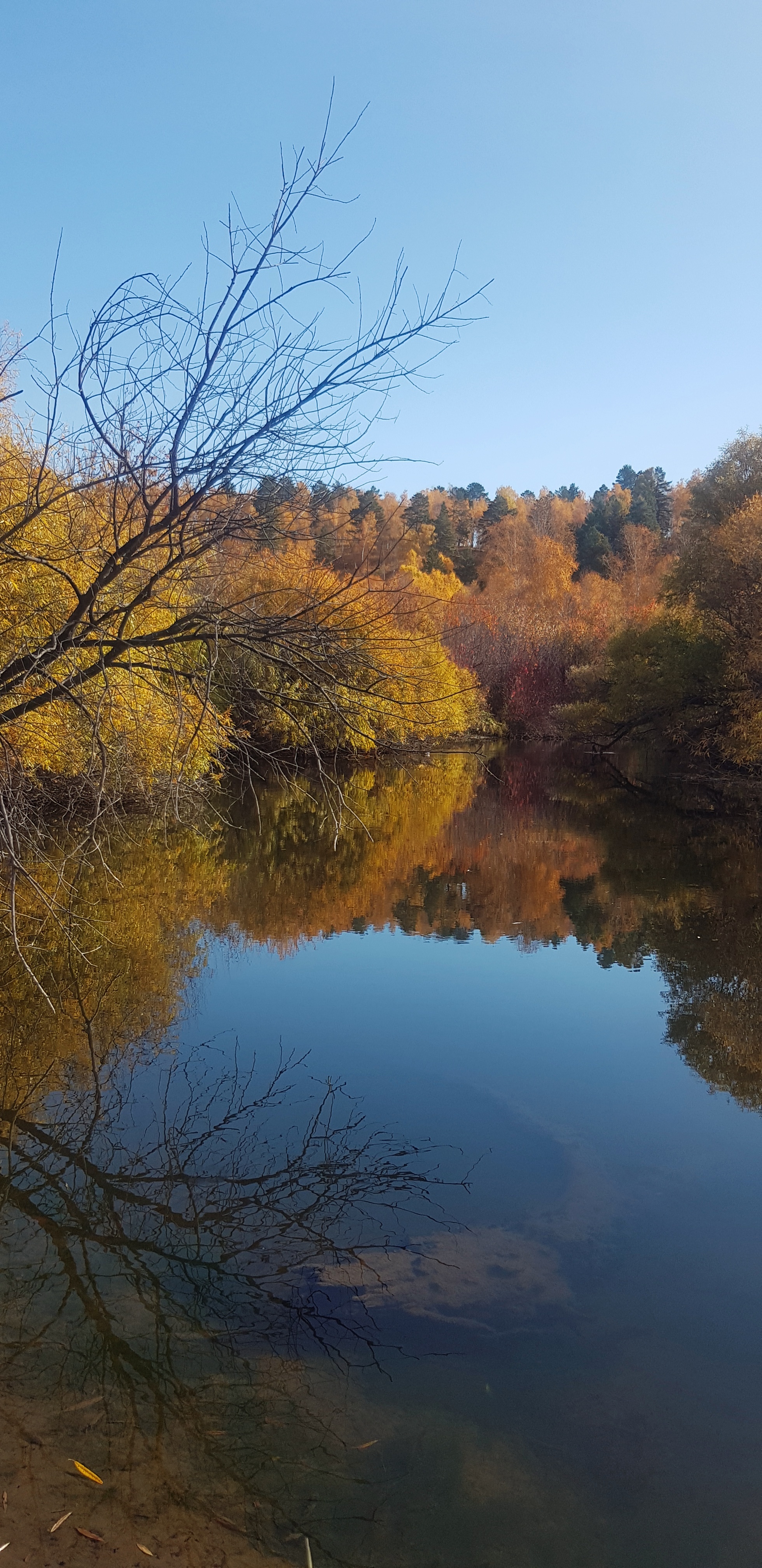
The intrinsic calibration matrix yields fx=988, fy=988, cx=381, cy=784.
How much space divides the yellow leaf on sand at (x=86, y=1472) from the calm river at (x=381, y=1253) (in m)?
0.03

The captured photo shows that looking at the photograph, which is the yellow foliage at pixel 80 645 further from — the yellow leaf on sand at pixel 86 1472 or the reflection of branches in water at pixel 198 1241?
the yellow leaf on sand at pixel 86 1472

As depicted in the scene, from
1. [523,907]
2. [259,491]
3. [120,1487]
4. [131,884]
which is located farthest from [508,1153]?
[131,884]

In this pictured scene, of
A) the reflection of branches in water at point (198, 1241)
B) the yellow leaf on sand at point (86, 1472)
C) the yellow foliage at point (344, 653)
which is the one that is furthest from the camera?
the yellow foliage at point (344, 653)

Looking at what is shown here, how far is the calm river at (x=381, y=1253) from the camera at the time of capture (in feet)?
10.8

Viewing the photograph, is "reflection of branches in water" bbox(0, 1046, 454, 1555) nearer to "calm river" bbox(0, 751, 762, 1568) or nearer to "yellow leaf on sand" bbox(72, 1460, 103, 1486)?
"calm river" bbox(0, 751, 762, 1568)

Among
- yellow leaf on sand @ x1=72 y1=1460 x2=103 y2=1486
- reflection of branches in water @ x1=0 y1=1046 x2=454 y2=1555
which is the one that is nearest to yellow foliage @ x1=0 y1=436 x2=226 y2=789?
reflection of branches in water @ x1=0 y1=1046 x2=454 y2=1555

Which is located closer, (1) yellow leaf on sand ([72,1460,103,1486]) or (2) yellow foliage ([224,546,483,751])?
(1) yellow leaf on sand ([72,1460,103,1486])

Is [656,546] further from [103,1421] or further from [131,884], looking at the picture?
[103,1421]

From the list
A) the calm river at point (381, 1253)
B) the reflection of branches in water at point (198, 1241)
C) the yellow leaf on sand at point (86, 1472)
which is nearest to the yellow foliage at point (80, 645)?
the calm river at point (381, 1253)

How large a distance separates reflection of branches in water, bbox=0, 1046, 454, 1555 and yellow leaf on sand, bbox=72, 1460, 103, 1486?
21cm

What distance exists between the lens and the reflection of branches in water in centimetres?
376

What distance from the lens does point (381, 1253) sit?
188 inches

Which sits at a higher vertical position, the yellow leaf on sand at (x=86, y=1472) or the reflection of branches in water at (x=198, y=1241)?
the reflection of branches in water at (x=198, y=1241)

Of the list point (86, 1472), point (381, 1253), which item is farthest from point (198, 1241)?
point (86, 1472)
